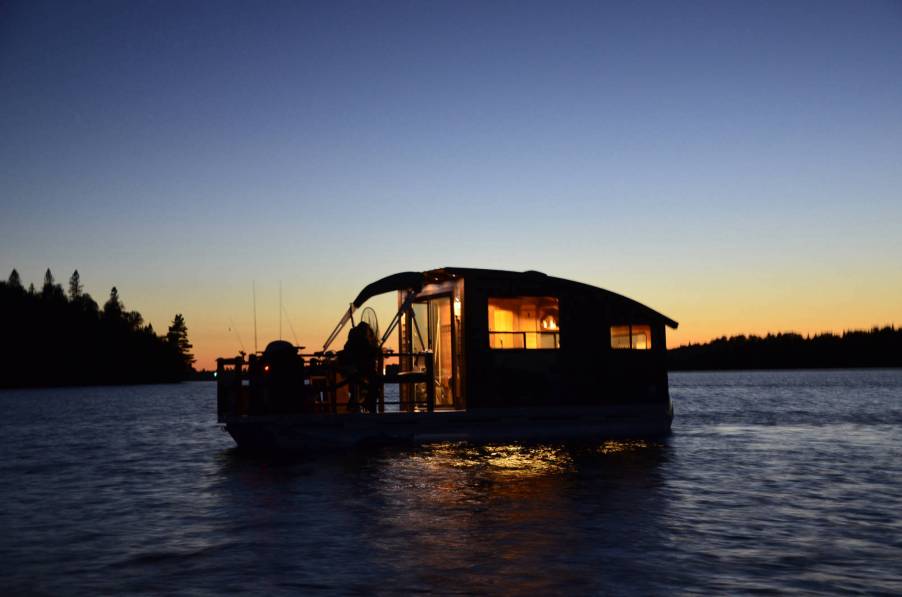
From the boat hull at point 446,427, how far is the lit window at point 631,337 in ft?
5.86

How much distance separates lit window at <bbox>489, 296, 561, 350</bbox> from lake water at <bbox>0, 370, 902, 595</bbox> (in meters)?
2.96

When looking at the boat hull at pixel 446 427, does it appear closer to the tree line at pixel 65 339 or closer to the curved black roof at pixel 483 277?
the curved black roof at pixel 483 277

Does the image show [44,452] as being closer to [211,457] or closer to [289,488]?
[211,457]

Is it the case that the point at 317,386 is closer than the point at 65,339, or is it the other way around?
the point at 317,386

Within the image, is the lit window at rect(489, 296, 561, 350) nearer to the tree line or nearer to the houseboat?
the houseboat

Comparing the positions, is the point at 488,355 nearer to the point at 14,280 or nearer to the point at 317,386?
the point at 317,386

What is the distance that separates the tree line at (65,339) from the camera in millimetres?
149500

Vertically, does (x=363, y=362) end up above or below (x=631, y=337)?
below

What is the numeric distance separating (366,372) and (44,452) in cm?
1519

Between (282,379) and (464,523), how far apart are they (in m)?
9.29

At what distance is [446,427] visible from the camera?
21250mm

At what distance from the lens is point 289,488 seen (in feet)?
49.8

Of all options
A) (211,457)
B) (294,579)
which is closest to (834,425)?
(211,457)

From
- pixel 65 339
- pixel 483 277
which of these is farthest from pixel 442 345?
pixel 65 339
